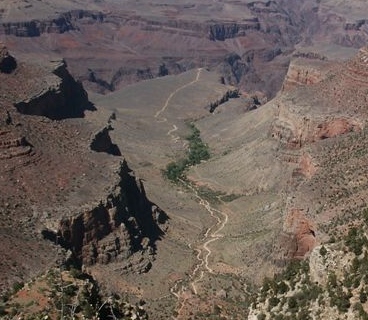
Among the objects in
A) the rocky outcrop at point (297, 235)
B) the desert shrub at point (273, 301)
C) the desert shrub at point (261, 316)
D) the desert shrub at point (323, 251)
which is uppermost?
the desert shrub at point (323, 251)

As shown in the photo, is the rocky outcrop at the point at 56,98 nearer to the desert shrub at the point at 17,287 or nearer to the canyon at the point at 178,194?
the canyon at the point at 178,194

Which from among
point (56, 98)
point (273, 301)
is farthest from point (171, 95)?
point (273, 301)

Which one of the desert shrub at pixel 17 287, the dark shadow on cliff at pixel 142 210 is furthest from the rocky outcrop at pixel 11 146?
the desert shrub at pixel 17 287

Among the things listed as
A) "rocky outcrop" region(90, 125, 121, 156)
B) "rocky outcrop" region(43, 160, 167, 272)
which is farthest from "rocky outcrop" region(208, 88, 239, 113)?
"rocky outcrop" region(43, 160, 167, 272)

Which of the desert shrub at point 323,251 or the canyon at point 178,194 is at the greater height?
the desert shrub at point 323,251

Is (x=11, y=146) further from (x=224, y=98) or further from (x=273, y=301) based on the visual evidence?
(x=224, y=98)

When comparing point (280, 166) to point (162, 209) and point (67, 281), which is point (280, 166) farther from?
point (67, 281)

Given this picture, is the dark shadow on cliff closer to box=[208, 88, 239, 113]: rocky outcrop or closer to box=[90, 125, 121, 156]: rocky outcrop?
box=[90, 125, 121, 156]: rocky outcrop
